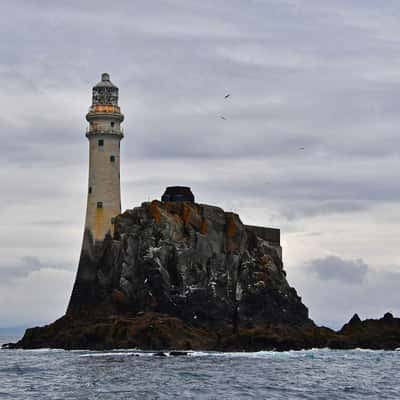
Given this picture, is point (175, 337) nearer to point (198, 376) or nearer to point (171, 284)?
point (171, 284)

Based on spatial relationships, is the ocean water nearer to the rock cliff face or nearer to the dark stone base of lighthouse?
the dark stone base of lighthouse

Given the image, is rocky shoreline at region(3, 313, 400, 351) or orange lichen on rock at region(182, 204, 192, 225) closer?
rocky shoreline at region(3, 313, 400, 351)

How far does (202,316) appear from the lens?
91000mm

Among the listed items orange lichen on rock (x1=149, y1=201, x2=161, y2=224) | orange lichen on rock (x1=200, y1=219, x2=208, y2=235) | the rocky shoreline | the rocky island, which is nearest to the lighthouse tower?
the rocky island

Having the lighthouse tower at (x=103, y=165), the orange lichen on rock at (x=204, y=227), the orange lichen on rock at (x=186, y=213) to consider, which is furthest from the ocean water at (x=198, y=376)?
the orange lichen on rock at (x=186, y=213)

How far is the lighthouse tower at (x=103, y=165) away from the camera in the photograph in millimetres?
98625

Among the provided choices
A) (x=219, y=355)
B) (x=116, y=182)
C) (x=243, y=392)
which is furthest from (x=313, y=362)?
(x=116, y=182)

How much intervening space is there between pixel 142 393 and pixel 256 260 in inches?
1888

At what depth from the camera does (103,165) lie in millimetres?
99500

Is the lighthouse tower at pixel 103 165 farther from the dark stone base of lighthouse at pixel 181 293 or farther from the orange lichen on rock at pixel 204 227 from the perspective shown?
the orange lichen on rock at pixel 204 227

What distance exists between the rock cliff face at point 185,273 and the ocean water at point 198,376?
29.7ft

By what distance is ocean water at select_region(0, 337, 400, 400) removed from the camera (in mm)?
53000

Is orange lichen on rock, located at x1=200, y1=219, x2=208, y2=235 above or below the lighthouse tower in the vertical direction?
below

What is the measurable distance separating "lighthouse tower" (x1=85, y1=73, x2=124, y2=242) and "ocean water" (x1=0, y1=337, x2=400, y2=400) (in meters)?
17.8
